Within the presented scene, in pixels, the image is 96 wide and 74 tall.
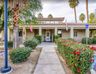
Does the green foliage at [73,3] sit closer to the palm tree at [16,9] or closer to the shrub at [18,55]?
the palm tree at [16,9]

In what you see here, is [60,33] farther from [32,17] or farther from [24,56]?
[24,56]

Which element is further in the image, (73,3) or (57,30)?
(73,3)

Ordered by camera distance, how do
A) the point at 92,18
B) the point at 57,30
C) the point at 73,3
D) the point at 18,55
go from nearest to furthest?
the point at 18,55 → the point at 57,30 → the point at 73,3 → the point at 92,18

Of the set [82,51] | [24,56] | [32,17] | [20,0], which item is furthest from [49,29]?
[82,51]

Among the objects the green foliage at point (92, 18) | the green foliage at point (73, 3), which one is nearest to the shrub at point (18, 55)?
the green foliage at point (73, 3)

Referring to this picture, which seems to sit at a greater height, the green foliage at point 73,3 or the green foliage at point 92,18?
the green foliage at point 73,3

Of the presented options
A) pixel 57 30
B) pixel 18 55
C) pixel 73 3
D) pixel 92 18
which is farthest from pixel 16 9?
pixel 92 18

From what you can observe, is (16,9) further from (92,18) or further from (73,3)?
(92,18)

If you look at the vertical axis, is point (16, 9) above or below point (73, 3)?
below

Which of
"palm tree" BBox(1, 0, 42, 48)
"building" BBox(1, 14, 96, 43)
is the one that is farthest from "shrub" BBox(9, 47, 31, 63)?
"building" BBox(1, 14, 96, 43)

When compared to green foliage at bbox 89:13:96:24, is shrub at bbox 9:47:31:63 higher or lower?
lower

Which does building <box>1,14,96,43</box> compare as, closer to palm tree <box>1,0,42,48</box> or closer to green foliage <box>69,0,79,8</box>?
green foliage <box>69,0,79,8</box>

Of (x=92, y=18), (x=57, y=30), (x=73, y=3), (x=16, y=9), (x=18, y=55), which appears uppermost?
(x=73, y=3)

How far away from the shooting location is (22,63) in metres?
12.0
